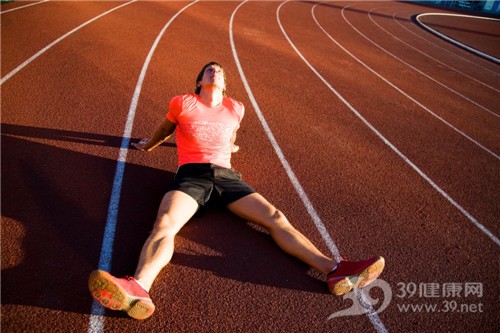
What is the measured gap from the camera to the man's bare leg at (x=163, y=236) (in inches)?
89.7

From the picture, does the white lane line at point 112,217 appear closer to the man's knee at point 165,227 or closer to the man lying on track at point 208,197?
the man lying on track at point 208,197

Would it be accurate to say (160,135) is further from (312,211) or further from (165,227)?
(312,211)

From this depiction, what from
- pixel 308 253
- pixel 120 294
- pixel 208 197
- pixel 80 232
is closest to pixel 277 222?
pixel 308 253

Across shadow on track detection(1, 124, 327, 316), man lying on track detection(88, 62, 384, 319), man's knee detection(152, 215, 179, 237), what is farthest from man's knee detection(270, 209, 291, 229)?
man's knee detection(152, 215, 179, 237)

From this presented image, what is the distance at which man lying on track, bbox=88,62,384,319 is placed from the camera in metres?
2.39

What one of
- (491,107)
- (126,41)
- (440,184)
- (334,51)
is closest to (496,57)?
(491,107)

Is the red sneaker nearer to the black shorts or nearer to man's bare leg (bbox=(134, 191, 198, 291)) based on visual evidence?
the black shorts

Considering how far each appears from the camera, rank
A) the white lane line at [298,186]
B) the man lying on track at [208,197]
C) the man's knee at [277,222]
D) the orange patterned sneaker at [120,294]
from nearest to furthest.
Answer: the orange patterned sneaker at [120,294] < the man lying on track at [208,197] < the man's knee at [277,222] < the white lane line at [298,186]

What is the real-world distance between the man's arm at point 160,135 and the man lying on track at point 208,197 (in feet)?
0.04

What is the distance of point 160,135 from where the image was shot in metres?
3.42

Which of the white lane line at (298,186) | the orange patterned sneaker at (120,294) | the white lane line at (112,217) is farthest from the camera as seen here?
the white lane line at (298,186)

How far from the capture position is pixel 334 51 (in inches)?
391

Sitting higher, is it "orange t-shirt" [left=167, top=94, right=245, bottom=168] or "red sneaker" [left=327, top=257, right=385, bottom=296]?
"orange t-shirt" [left=167, top=94, right=245, bottom=168]

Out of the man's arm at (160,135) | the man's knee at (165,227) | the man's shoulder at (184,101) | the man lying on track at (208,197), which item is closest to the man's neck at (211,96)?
the man lying on track at (208,197)
